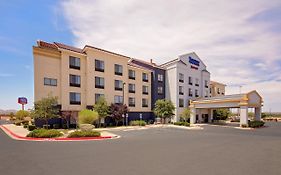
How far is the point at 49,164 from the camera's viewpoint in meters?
9.11

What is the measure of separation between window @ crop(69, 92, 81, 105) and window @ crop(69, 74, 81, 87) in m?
1.57

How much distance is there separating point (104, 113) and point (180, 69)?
913 inches

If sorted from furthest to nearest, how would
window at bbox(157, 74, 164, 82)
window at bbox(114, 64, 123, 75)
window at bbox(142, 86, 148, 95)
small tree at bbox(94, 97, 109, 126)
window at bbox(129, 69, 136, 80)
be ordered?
1. window at bbox(157, 74, 164, 82)
2. window at bbox(142, 86, 148, 95)
3. window at bbox(129, 69, 136, 80)
4. window at bbox(114, 64, 123, 75)
5. small tree at bbox(94, 97, 109, 126)

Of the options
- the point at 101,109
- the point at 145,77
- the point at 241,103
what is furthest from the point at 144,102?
the point at 241,103

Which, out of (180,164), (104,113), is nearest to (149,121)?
(104,113)

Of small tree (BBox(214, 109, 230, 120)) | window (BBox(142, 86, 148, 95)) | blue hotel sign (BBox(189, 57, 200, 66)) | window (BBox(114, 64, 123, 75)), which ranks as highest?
blue hotel sign (BBox(189, 57, 200, 66))

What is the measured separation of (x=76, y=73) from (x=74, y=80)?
1280mm

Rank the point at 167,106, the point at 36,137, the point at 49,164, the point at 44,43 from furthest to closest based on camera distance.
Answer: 1. the point at 167,106
2. the point at 44,43
3. the point at 36,137
4. the point at 49,164

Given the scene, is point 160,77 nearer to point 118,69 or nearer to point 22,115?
point 118,69

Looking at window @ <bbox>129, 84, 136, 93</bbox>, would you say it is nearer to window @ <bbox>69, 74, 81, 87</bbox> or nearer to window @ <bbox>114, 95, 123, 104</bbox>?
window @ <bbox>114, 95, 123, 104</bbox>

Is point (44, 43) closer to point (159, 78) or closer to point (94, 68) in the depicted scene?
point (94, 68)

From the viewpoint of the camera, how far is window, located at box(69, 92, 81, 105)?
32.8 meters

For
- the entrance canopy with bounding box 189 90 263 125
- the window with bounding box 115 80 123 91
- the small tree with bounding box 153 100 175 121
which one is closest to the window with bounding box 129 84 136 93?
the window with bounding box 115 80 123 91

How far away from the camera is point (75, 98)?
1314 inches
